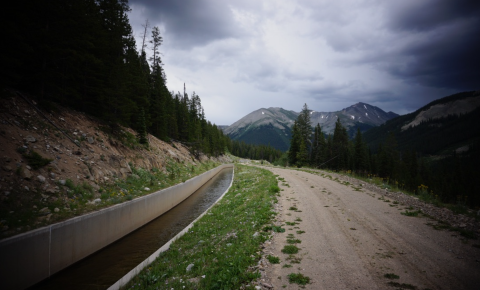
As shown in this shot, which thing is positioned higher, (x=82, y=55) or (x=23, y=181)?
(x=82, y=55)

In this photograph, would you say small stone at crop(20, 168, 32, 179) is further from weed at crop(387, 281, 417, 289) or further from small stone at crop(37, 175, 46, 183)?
weed at crop(387, 281, 417, 289)

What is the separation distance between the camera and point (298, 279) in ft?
16.9

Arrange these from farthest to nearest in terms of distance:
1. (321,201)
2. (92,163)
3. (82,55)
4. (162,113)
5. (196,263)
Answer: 1. (162,113)
2. (82,55)
3. (92,163)
4. (321,201)
5. (196,263)

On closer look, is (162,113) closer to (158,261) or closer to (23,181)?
(23,181)

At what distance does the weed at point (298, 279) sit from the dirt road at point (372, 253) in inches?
4.3

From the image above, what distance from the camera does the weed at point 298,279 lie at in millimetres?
5031

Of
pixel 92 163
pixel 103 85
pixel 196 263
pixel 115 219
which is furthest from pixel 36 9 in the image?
pixel 196 263

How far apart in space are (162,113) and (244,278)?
37.1 meters

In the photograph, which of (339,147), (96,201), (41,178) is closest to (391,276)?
(96,201)

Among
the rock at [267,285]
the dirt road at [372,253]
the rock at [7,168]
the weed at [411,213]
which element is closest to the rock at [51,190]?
the rock at [7,168]

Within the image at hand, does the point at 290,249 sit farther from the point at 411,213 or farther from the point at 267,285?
the point at 411,213

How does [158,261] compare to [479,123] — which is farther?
[479,123]

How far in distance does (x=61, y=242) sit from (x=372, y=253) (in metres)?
13.6

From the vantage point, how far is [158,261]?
330 inches
